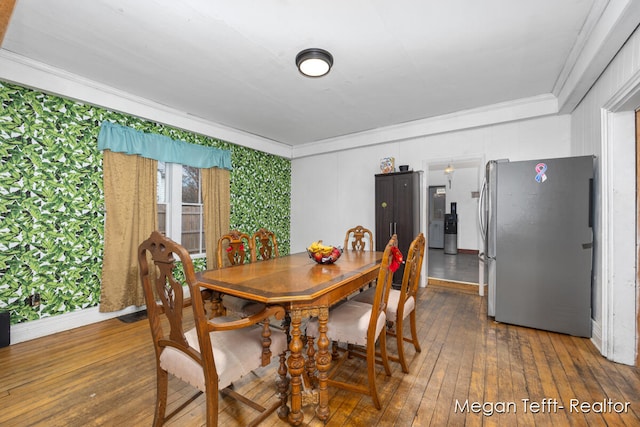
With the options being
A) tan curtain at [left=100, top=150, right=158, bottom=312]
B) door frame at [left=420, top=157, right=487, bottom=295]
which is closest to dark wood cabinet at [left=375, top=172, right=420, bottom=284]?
door frame at [left=420, top=157, right=487, bottom=295]

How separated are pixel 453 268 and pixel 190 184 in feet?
17.4

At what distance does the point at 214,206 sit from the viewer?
4.26 meters

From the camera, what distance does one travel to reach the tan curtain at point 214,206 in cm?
418

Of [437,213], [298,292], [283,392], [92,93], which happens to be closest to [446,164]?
[298,292]

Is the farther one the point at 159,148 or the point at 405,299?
the point at 159,148

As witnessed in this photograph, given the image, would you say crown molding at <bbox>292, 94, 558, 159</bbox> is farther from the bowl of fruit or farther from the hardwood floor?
the bowl of fruit

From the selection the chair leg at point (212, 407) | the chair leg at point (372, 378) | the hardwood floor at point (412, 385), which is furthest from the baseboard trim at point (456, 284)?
the chair leg at point (212, 407)

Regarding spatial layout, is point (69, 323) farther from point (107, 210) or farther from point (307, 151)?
point (307, 151)

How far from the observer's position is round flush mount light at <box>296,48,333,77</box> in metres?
2.42

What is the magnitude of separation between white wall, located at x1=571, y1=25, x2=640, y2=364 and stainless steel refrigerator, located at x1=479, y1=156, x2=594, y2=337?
168 mm

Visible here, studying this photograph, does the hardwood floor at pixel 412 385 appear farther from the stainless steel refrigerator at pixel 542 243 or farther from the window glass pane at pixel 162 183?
the window glass pane at pixel 162 183

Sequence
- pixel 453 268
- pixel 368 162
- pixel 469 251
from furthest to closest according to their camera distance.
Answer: pixel 469 251
pixel 453 268
pixel 368 162

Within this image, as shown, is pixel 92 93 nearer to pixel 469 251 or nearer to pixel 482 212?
pixel 482 212

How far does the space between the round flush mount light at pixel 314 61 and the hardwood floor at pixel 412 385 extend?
261 cm
